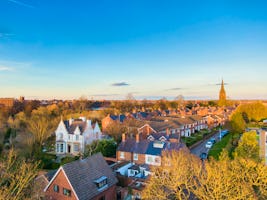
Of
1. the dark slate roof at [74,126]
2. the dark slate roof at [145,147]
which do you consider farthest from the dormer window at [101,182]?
the dark slate roof at [74,126]

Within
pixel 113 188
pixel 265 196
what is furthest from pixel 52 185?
pixel 265 196

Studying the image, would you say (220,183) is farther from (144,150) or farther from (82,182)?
(144,150)

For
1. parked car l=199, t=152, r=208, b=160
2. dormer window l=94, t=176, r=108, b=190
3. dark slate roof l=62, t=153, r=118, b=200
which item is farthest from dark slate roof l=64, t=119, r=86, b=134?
parked car l=199, t=152, r=208, b=160

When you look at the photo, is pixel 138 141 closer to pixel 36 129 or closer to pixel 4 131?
pixel 36 129

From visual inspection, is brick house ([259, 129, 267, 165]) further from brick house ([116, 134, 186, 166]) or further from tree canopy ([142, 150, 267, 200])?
tree canopy ([142, 150, 267, 200])

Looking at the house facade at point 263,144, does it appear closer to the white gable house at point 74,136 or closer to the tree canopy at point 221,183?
the tree canopy at point 221,183

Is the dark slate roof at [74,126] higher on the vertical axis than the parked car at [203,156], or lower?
higher
